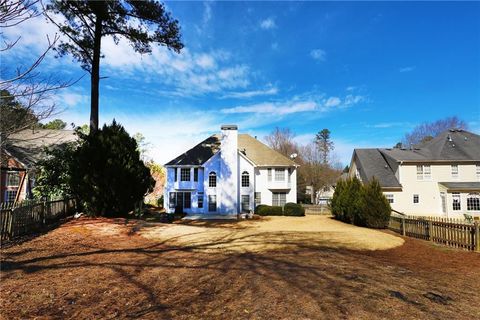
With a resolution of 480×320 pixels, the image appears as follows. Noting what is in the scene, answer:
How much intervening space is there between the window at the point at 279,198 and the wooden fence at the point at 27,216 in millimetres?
20344

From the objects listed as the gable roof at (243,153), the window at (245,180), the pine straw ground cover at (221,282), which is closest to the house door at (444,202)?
the gable roof at (243,153)

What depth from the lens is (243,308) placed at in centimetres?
421

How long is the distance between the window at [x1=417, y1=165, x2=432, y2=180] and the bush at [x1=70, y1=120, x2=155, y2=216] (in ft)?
92.7

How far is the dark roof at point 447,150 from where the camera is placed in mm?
28969

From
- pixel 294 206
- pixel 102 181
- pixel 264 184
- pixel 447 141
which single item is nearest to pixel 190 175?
pixel 264 184

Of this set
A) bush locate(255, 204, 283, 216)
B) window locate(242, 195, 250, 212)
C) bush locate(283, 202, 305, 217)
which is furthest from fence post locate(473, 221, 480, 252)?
window locate(242, 195, 250, 212)

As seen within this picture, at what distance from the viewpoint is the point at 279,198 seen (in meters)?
29.7

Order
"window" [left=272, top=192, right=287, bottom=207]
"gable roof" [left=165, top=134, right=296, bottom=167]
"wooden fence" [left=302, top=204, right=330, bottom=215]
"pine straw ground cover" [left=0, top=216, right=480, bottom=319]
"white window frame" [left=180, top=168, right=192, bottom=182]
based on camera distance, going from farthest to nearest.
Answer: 1. "wooden fence" [left=302, top=204, right=330, bottom=215]
2. "window" [left=272, top=192, right=287, bottom=207]
3. "gable roof" [left=165, top=134, right=296, bottom=167]
4. "white window frame" [left=180, top=168, right=192, bottom=182]
5. "pine straw ground cover" [left=0, top=216, right=480, bottom=319]

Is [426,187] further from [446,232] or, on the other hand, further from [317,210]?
[446,232]

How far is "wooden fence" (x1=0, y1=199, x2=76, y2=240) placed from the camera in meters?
8.47

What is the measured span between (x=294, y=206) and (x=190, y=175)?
1100 centimetres

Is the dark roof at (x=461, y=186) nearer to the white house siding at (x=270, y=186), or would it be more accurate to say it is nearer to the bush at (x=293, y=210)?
the bush at (x=293, y=210)

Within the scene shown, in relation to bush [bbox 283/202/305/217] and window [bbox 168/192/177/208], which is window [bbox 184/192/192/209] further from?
A: bush [bbox 283/202/305/217]

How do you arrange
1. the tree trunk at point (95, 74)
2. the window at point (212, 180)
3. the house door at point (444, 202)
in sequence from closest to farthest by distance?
the tree trunk at point (95, 74), the house door at point (444, 202), the window at point (212, 180)
